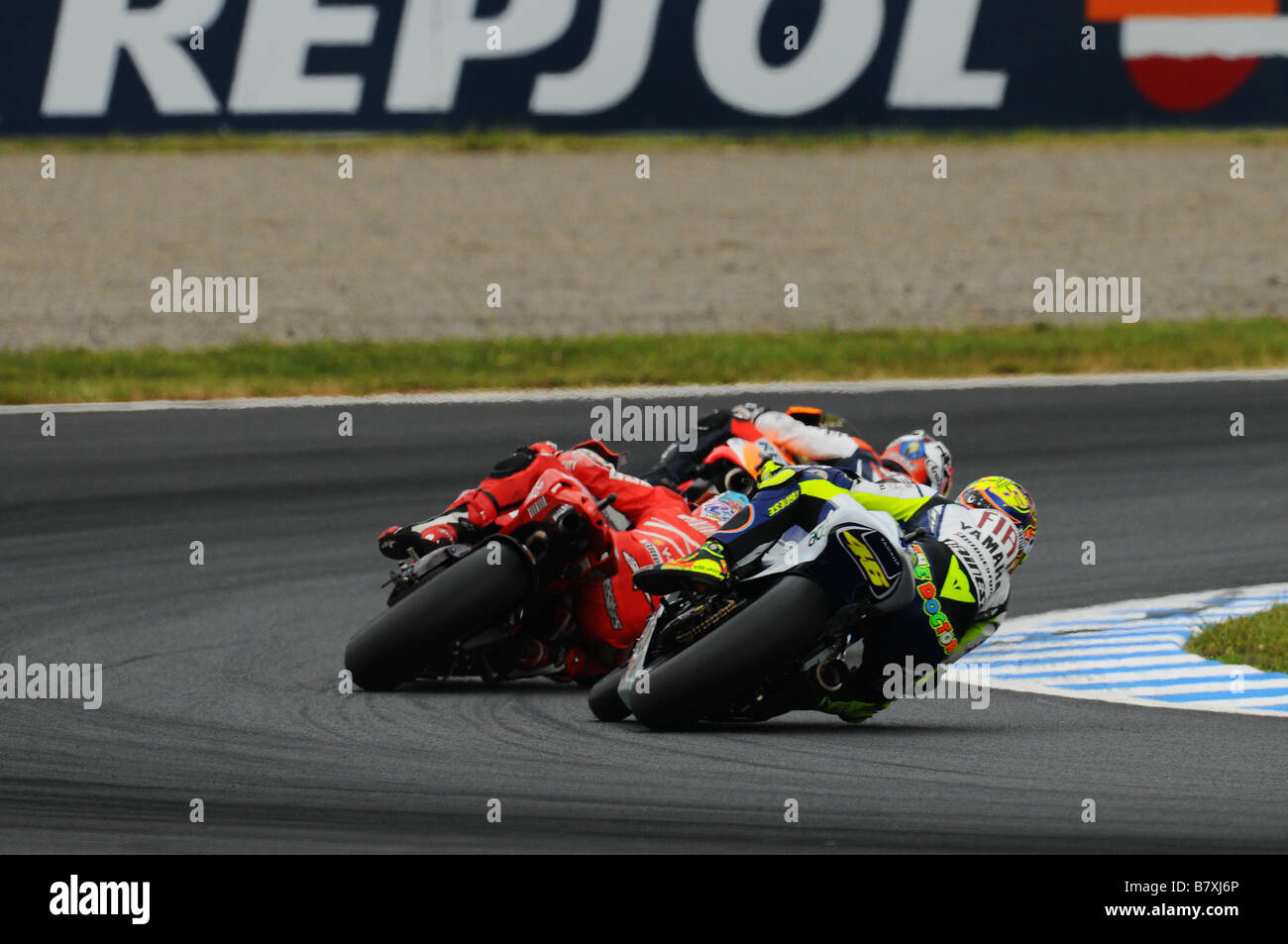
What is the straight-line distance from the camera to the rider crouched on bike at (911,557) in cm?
758

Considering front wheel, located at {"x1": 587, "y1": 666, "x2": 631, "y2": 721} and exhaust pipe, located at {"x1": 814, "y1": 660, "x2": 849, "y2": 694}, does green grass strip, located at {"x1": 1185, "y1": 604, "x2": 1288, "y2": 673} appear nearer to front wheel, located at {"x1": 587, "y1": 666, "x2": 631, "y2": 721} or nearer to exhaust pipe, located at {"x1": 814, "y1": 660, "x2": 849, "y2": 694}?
exhaust pipe, located at {"x1": 814, "y1": 660, "x2": 849, "y2": 694}

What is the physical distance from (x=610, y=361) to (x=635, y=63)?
28.8ft

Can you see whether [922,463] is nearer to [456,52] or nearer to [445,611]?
[445,611]

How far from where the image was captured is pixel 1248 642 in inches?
384

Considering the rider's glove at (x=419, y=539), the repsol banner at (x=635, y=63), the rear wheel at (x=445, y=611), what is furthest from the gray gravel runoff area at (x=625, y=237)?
the rear wheel at (x=445, y=611)

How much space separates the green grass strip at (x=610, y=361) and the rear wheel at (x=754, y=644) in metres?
9.34

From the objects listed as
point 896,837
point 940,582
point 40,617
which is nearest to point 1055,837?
point 896,837

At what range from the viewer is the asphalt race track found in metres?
6.55

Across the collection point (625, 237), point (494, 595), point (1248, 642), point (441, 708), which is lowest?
point (441, 708)

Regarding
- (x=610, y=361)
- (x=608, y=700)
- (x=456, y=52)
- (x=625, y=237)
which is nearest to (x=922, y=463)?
(x=608, y=700)

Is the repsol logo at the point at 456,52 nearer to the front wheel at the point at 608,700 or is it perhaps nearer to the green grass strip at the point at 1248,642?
the green grass strip at the point at 1248,642

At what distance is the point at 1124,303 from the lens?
21.1 m

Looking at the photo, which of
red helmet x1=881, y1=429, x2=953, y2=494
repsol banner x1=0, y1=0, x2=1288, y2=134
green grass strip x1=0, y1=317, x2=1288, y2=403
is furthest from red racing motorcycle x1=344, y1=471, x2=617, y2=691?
repsol banner x1=0, y1=0, x2=1288, y2=134
